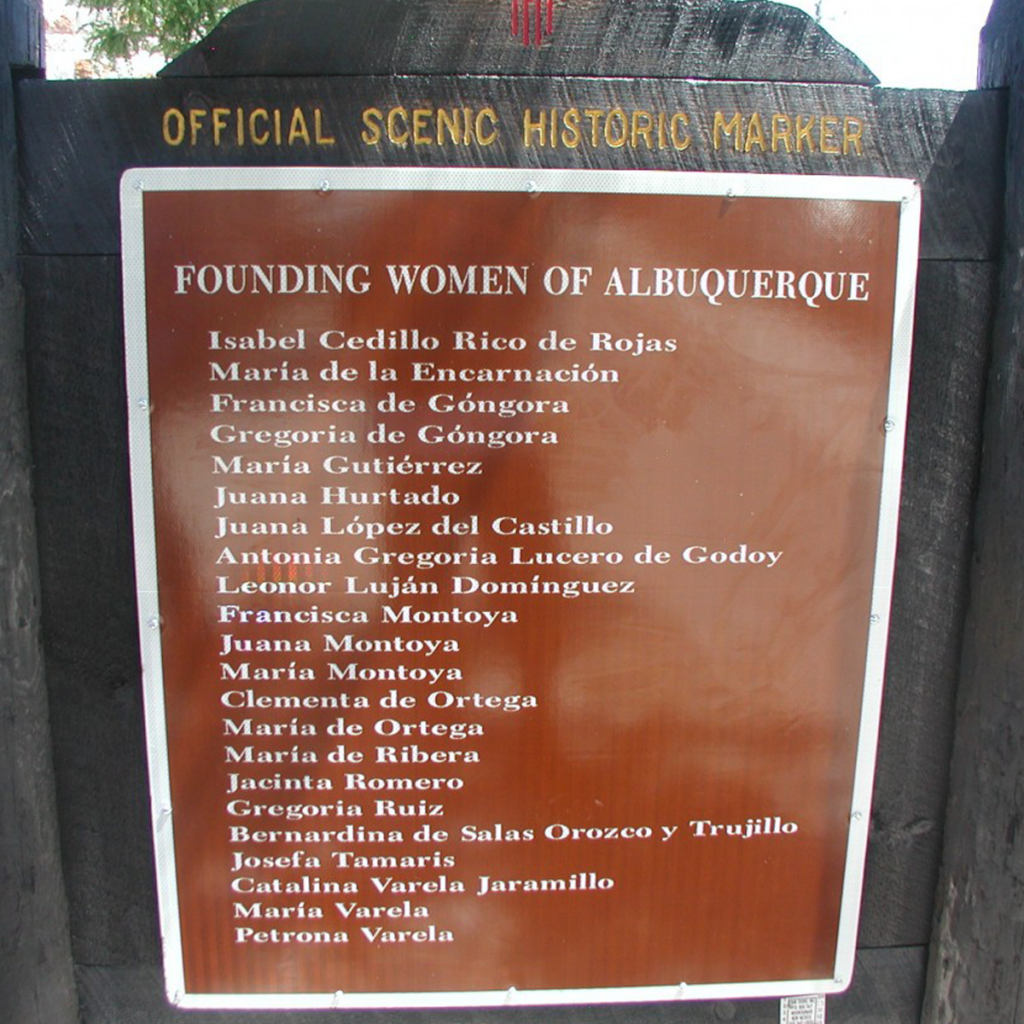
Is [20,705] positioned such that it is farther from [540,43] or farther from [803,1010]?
[803,1010]

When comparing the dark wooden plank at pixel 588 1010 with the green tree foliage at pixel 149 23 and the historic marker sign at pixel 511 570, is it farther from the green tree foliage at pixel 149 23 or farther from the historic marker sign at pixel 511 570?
the green tree foliage at pixel 149 23

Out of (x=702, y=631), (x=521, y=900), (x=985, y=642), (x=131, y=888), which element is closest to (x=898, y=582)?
(x=985, y=642)

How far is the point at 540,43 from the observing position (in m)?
1.56

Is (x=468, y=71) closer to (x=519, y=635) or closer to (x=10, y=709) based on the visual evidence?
(x=519, y=635)

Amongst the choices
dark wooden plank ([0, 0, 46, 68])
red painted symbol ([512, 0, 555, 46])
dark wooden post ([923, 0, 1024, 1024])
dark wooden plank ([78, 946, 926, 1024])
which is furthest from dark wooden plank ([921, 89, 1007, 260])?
dark wooden plank ([0, 0, 46, 68])

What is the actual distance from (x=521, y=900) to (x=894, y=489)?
1.17 meters

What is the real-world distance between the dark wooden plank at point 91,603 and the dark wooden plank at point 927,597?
161cm

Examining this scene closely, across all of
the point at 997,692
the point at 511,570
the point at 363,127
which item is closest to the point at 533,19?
the point at 363,127

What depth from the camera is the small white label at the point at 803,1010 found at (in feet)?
6.16

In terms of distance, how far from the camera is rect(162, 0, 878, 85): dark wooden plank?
155 centimetres

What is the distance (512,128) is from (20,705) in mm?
1496

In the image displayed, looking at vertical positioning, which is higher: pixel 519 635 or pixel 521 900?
pixel 519 635

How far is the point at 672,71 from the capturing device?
1.57m

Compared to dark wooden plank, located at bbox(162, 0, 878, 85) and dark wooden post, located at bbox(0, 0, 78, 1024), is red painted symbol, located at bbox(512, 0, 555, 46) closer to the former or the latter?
dark wooden plank, located at bbox(162, 0, 878, 85)
